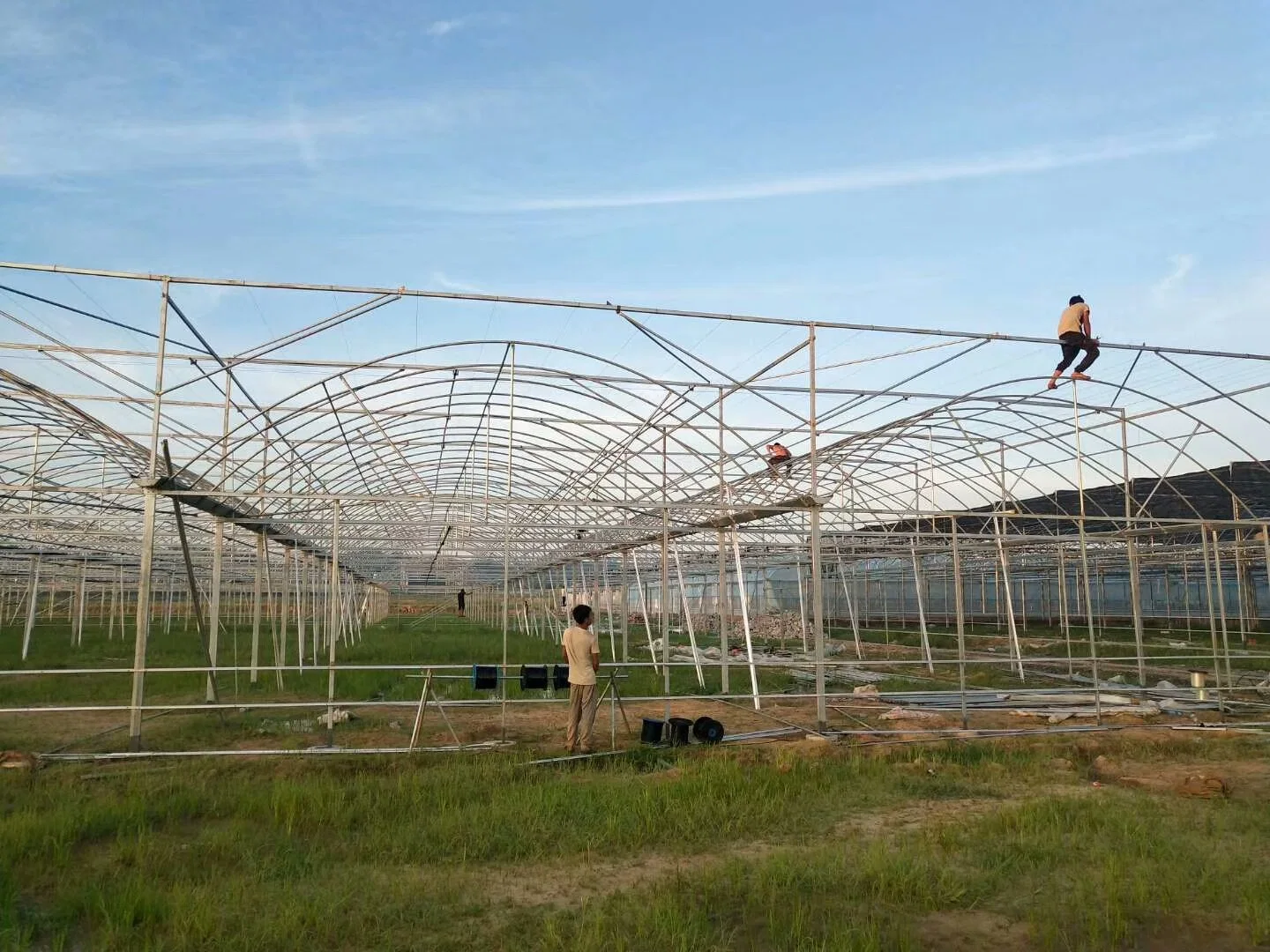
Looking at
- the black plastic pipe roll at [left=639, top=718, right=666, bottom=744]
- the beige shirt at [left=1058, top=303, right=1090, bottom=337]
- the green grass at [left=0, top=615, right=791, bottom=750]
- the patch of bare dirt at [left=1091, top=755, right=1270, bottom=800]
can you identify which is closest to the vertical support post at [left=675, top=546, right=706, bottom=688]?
the green grass at [left=0, top=615, right=791, bottom=750]

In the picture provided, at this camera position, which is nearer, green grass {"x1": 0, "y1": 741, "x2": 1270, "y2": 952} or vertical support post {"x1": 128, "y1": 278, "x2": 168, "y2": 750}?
green grass {"x1": 0, "y1": 741, "x2": 1270, "y2": 952}

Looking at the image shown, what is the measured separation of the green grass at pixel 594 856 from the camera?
19.5ft

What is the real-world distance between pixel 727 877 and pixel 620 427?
13256 millimetres

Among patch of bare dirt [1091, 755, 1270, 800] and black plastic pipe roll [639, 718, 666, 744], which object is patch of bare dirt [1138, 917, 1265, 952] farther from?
black plastic pipe roll [639, 718, 666, 744]

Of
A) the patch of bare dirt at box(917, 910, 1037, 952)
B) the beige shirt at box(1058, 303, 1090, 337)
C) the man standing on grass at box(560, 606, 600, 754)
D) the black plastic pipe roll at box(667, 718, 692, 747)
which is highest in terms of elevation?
the beige shirt at box(1058, 303, 1090, 337)

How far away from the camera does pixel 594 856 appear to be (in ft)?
25.1

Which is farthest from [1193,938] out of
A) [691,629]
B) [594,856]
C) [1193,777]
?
[691,629]

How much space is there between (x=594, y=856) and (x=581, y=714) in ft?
14.8

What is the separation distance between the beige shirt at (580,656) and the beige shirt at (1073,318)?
27.3 ft

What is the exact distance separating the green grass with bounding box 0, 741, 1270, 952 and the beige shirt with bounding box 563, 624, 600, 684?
4.57ft

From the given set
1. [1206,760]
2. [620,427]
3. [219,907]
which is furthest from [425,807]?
[620,427]

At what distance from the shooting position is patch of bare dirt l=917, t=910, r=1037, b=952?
19.4ft

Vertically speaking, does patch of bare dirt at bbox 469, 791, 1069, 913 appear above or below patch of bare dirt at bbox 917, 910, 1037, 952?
above

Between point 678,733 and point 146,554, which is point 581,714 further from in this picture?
point 146,554
